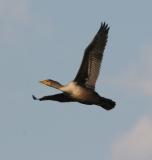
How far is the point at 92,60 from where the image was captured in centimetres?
2523

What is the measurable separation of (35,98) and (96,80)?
3.01m

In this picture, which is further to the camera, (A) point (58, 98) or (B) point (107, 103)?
(A) point (58, 98)

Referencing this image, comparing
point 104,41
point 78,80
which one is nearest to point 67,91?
point 78,80

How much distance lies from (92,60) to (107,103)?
1.69 metres

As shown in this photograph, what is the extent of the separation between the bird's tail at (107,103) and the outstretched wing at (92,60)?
948mm

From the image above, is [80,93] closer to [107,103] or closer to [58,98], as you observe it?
[107,103]

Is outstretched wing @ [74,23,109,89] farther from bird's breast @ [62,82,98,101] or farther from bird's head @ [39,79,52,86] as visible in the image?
bird's head @ [39,79,52,86]

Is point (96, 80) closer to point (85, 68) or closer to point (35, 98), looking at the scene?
point (85, 68)

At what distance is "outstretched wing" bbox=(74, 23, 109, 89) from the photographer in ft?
82.8

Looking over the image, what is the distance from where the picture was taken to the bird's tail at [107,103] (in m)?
24.7

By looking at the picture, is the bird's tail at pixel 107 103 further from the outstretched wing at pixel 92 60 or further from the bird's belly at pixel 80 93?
the outstretched wing at pixel 92 60

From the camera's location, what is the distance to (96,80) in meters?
25.5

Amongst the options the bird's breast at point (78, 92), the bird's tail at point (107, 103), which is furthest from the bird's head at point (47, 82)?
the bird's tail at point (107, 103)

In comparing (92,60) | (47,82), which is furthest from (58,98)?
(92,60)
